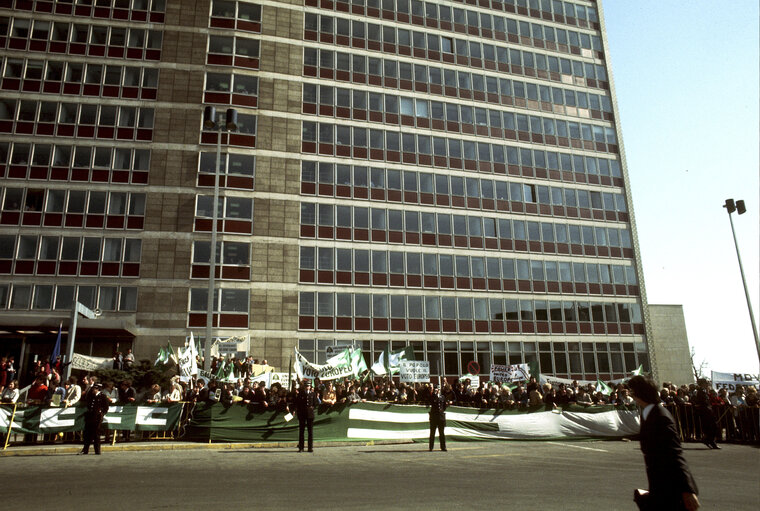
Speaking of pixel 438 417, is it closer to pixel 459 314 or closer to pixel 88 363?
pixel 88 363

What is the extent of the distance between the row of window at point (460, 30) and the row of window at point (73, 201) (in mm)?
16115

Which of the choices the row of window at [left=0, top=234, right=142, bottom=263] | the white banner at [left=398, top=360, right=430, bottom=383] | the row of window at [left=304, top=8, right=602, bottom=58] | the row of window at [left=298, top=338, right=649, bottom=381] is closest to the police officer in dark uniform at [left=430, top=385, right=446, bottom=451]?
the white banner at [left=398, top=360, right=430, bottom=383]

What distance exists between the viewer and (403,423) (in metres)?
18.6

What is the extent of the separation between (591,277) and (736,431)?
21.8 m

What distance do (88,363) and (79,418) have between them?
6290mm

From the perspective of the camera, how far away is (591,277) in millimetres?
40312

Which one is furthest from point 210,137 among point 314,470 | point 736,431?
point 736,431

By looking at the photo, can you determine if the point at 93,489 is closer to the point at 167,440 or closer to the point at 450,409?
the point at 167,440

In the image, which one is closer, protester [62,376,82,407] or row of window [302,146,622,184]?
protester [62,376,82,407]

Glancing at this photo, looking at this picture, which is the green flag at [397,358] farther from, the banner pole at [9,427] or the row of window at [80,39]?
the row of window at [80,39]

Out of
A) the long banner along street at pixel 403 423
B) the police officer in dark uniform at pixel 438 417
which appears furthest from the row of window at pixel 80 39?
the police officer in dark uniform at pixel 438 417

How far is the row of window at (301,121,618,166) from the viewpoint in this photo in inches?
1426

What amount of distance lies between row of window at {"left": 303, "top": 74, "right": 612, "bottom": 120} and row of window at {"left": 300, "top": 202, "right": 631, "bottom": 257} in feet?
23.7

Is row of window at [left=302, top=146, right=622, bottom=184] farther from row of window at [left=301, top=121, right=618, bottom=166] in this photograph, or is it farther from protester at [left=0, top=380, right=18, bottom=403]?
protester at [left=0, top=380, right=18, bottom=403]
